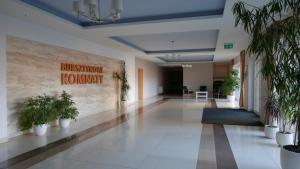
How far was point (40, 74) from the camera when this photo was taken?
6.01m

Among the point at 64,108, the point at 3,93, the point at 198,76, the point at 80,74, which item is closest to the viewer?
the point at 3,93

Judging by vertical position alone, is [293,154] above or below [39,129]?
above

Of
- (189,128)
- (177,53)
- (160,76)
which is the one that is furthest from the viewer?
(160,76)

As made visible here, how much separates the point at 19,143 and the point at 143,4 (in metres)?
4.14

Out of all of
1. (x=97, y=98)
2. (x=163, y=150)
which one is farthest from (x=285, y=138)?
(x=97, y=98)

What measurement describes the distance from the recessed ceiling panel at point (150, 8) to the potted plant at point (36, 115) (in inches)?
90.2

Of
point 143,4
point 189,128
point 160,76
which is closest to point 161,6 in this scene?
point 143,4

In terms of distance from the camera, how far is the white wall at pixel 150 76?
1512 cm

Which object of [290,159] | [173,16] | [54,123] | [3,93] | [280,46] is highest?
[173,16]

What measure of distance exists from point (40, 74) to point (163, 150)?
404 cm

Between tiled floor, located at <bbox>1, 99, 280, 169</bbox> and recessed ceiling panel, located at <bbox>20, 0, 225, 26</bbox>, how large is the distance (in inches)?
118

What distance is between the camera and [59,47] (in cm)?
670

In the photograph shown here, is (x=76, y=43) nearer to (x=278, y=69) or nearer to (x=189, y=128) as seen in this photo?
(x=189, y=128)

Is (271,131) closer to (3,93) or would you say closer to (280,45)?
(280,45)
